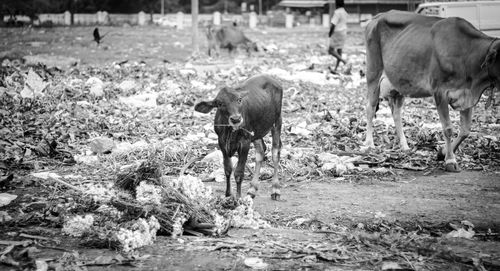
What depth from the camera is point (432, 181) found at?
6.33m

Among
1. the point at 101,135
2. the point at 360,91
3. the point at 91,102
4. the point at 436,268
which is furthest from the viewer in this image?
the point at 360,91

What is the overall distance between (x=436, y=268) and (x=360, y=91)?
8381mm

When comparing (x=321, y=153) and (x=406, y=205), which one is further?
(x=321, y=153)

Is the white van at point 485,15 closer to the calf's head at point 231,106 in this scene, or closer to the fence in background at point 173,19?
the calf's head at point 231,106

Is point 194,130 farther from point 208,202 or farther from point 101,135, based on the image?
point 208,202

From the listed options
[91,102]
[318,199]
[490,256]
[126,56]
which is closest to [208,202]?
[318,199]

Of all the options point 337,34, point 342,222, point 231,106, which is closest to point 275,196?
point 342,222

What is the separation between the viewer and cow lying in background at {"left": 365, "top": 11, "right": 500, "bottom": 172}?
666 cm

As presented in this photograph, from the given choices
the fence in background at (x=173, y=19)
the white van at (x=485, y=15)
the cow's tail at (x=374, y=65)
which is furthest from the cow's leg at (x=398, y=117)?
the fence in background at (x=173, y=19)

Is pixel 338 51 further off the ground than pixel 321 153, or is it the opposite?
pixel 338 51

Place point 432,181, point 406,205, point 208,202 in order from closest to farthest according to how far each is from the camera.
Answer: point 208,202, point 406,205, point 432,181

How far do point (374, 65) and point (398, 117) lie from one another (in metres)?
0.83

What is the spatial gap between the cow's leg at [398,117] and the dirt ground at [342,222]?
2.58ft

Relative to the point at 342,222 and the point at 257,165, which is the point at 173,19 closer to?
the point at 257,165
